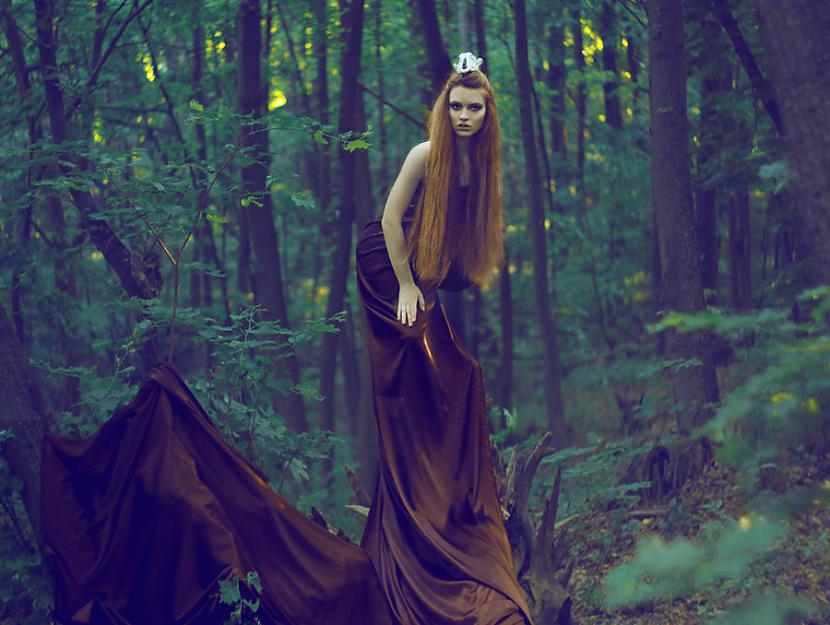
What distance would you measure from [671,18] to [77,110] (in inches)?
176

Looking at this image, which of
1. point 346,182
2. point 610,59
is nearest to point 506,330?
point 346,182

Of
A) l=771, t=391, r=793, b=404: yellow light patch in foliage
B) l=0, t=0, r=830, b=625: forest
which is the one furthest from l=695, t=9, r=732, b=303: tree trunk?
l=771, t=391, r=793, b=404: yellow light patch in foliage

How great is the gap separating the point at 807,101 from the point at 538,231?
5906 millimetres

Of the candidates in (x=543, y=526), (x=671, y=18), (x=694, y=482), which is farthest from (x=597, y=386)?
(x=543, y=526)

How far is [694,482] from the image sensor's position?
7.55 metres

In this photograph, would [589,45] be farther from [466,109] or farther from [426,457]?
[426,457]

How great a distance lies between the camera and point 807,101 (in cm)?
393

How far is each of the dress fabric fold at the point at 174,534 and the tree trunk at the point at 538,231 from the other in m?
5.83

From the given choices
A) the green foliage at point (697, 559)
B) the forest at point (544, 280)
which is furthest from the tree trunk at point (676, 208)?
the green foliage at point (697, 559)

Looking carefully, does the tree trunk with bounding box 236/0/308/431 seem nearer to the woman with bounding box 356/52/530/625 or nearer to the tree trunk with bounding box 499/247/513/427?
the woman with bounding box 356/52/530/625

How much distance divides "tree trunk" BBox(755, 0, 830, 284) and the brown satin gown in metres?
1.51

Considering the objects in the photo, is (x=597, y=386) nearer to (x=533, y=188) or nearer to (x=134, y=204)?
(x=533, y=188)

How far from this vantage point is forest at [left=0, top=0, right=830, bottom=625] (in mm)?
3932

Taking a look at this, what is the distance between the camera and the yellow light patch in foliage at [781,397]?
2641mm
